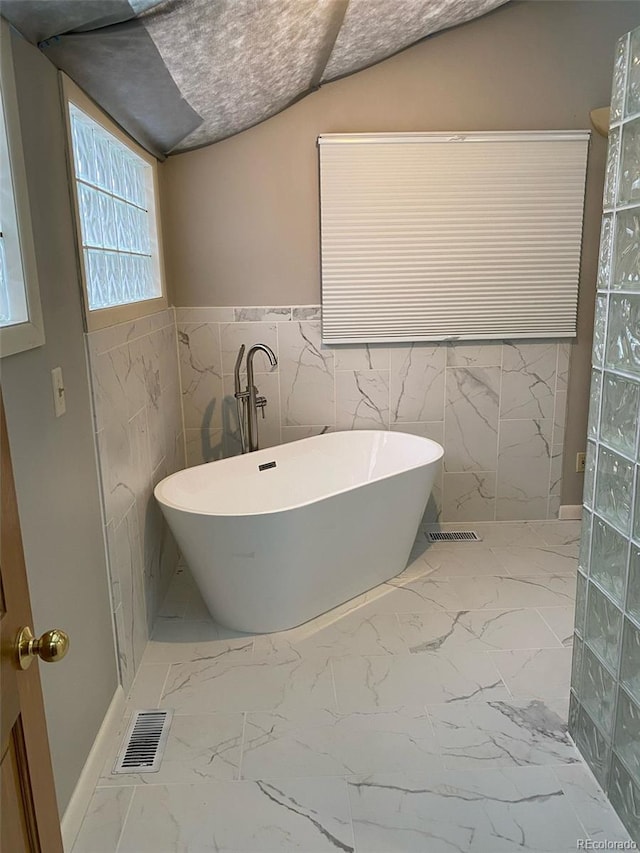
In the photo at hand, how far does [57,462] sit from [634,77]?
71.1 inches

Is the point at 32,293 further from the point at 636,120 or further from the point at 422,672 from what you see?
the point at 422,672

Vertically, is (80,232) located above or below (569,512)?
above

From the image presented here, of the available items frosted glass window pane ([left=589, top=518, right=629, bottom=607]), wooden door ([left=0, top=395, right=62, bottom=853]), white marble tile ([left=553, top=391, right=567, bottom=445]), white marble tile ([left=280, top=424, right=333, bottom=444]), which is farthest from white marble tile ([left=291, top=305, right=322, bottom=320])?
wooden door ([left=0, top=395, right=62, bottom=853])

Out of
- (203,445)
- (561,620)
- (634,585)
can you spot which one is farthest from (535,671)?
(203,445)

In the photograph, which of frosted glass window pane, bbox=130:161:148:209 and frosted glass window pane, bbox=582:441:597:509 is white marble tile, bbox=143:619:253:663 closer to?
frosted glass window pane, bbox=582:441:597:509

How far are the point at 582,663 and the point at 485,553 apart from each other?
4.87 feet

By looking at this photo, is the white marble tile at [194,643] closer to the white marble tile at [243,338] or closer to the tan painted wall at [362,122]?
the white marble tile at [243,338]

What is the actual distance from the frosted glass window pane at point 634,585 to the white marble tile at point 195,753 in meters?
1.27

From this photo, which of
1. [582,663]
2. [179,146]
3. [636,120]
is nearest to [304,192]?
[179,146]

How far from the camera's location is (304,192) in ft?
11.1

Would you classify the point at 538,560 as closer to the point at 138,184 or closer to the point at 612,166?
the point at 612,166

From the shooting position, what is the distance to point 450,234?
3.42 meters

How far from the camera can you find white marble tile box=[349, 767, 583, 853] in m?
1.70

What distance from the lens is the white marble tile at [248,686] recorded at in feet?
7.41
